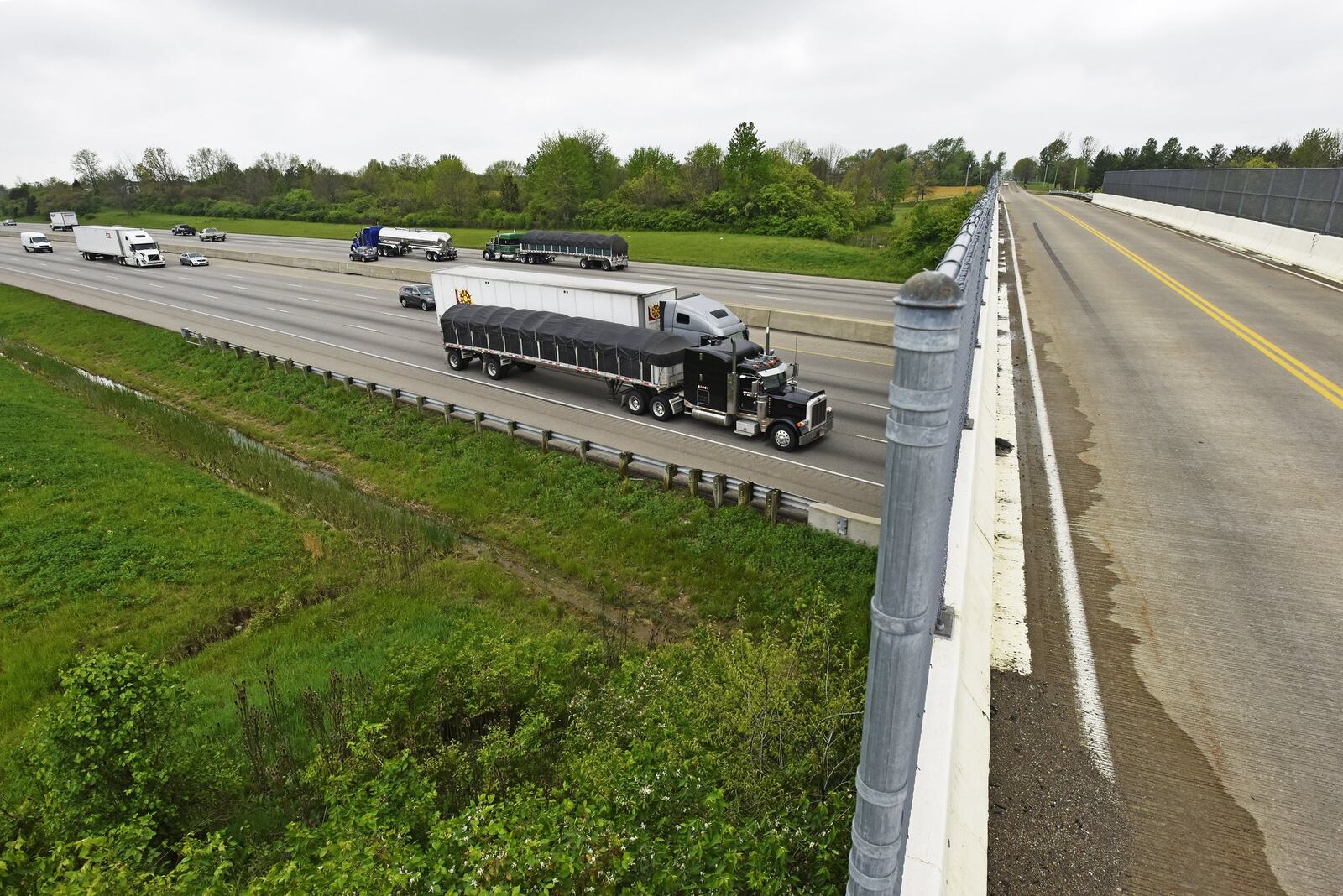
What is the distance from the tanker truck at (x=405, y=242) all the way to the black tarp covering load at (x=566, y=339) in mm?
35160

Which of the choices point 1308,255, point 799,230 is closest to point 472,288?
point 1308,255

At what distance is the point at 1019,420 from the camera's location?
10.8 m

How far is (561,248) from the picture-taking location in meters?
51.2

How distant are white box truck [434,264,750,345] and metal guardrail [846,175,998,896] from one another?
65.9 feet

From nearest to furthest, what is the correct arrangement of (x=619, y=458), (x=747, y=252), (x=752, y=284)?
1. (x=619, y=458)
2. (x=752, y=284)
3. (x=747, y=252)

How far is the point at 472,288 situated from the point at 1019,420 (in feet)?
74.5

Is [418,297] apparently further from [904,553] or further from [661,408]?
[904,553]

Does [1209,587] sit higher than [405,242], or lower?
lower

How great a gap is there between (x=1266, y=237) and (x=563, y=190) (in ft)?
225

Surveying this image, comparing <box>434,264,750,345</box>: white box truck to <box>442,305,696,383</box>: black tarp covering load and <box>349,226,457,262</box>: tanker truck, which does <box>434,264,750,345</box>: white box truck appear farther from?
<box>349,226,457,262</box>: tanker truck

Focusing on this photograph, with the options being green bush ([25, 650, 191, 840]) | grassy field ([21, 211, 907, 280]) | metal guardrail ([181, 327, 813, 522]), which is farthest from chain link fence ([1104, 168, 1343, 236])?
green bush ([25, 650, 191, 840])

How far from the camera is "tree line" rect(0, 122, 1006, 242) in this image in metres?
71.2

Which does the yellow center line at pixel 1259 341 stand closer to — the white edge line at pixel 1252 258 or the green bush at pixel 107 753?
the white edge line at pixel 1252 258

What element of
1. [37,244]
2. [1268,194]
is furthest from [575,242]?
[37,244]
